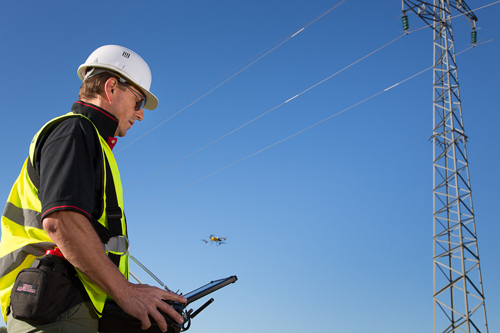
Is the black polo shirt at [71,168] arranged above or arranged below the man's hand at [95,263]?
above

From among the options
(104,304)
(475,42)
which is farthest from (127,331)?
(475,42)

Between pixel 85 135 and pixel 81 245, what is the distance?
0.54 metres

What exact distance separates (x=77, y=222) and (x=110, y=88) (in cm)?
106

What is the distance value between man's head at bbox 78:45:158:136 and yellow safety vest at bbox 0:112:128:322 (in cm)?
41

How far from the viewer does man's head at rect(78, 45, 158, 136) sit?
114 inches

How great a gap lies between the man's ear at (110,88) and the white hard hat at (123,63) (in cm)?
28

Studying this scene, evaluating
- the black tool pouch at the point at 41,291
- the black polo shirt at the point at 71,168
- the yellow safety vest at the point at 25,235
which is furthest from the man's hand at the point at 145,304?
the black polo shirt at the point at 71,168

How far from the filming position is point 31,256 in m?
2.36

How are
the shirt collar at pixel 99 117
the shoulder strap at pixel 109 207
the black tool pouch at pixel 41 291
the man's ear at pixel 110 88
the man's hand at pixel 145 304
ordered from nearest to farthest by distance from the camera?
1. the black tool pouch at pixel 41 291
2. the man's hand at pixel 145 304
3. the shoulder strap at pixel 109 207
4. the shirt collar at pixel 99 117
5. the man's ear at pixel 110 88

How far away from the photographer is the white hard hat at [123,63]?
10.7 feet

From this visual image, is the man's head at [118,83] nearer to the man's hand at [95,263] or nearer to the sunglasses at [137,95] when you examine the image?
the sunglasses at [137,95]

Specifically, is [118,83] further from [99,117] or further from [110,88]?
[99,117]

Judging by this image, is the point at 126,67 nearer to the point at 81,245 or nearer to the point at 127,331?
the point at 81,245

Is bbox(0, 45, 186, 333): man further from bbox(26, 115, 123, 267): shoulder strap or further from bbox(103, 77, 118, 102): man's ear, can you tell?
bbox(103, 77, 118, 102): man's ear
